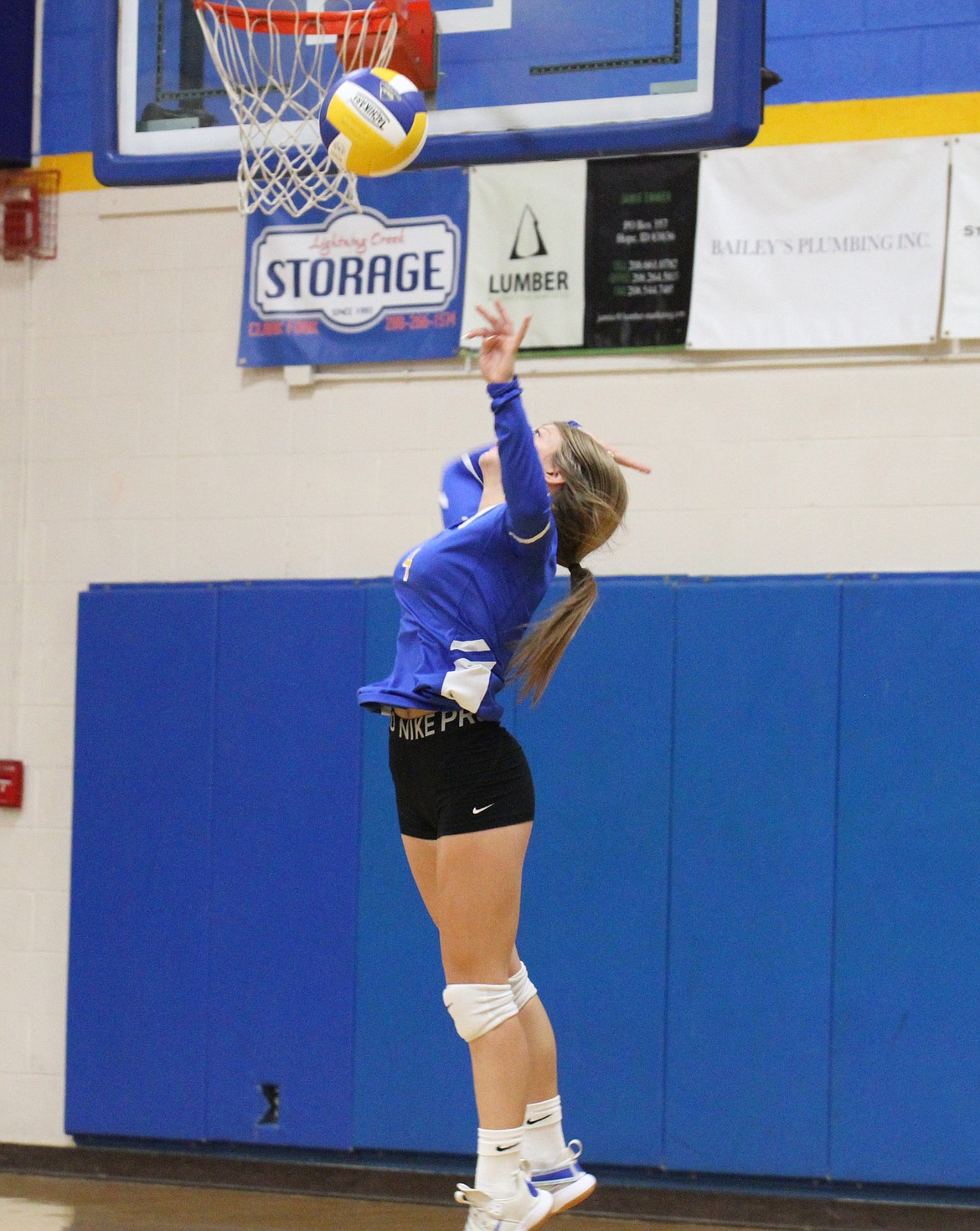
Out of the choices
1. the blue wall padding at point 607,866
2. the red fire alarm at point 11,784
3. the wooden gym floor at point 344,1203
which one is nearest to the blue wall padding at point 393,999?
the wooden gym floor at point 344,1203

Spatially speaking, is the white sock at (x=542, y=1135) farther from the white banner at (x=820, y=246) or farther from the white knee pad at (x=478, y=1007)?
the white banner at (x=820, y=246)

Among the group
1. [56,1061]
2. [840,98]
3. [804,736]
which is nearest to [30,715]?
[56,1061]

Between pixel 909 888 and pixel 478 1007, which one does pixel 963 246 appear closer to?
pixel 909 888

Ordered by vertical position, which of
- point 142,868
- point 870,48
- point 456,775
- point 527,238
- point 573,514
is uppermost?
point 870,48

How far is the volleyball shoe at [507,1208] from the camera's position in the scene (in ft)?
9.39

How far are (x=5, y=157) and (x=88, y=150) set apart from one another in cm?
29

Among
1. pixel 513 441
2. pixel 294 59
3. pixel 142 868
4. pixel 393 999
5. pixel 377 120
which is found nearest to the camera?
pixel 513 441

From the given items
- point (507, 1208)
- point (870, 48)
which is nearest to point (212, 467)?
point (870, 48)

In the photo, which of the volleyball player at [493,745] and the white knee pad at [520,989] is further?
the white knee pad at [520,989]

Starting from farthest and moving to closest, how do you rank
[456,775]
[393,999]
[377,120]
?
1. [393,999]
2. [377,120]
3. [456,775]

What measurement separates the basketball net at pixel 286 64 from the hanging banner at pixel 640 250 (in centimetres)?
113

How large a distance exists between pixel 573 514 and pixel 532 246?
194 cm

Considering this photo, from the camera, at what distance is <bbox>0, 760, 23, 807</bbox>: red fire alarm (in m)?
5.10

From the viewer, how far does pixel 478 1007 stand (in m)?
2.93
